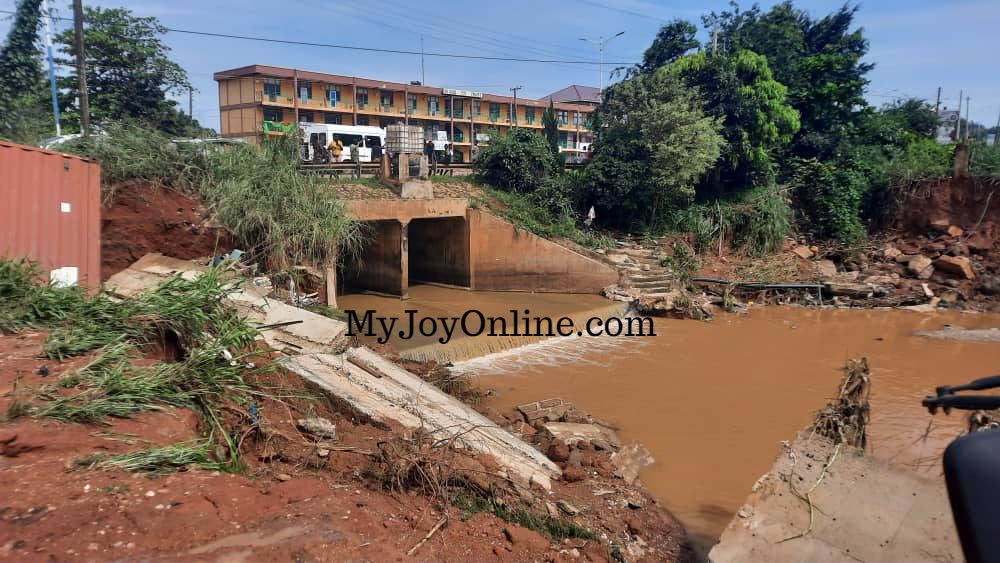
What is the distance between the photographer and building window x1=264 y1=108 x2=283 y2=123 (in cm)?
3766

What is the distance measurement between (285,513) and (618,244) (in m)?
17.8

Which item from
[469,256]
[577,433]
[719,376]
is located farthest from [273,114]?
[577,433]

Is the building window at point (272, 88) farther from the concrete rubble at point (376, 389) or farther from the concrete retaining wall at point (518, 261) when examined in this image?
the concrete rubble at point (376, 389)

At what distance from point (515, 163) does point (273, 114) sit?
23489 mm

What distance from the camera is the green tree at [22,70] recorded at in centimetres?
1633

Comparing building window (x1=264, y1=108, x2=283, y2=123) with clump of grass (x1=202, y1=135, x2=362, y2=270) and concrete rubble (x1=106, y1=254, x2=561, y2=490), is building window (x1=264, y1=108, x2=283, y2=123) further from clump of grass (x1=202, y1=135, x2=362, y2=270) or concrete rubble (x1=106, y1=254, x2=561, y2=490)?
concrete rubble (x1=106, y1=254, x2=561, y2=490)

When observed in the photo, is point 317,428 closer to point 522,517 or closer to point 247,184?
point 522,517

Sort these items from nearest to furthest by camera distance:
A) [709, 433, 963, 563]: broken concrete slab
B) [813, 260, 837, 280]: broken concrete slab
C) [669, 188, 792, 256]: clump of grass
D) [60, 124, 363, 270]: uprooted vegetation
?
[709, 433, 963, 563]: broken concrete slab → [60, 124, 363, 270]: uprooted vegetation → [813, 260, 837, 280]: broken concrete slab → [669, 188, 792, 256]: clump of grass

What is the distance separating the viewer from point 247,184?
11859 millimetres

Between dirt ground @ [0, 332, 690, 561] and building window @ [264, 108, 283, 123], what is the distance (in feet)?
119

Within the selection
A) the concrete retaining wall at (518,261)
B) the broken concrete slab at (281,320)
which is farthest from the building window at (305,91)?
the broken concrete slab at (281,320)

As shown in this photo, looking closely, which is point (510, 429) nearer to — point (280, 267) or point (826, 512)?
point (826, 512)

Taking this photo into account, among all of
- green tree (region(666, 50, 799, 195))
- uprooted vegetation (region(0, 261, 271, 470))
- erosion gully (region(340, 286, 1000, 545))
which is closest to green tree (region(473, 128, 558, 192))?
green tree (region(666, 50, 799, 195))

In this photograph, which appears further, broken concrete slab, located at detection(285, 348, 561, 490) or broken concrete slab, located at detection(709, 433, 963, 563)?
broken concrete slab, located at detection(285, 348, 561, 490)
